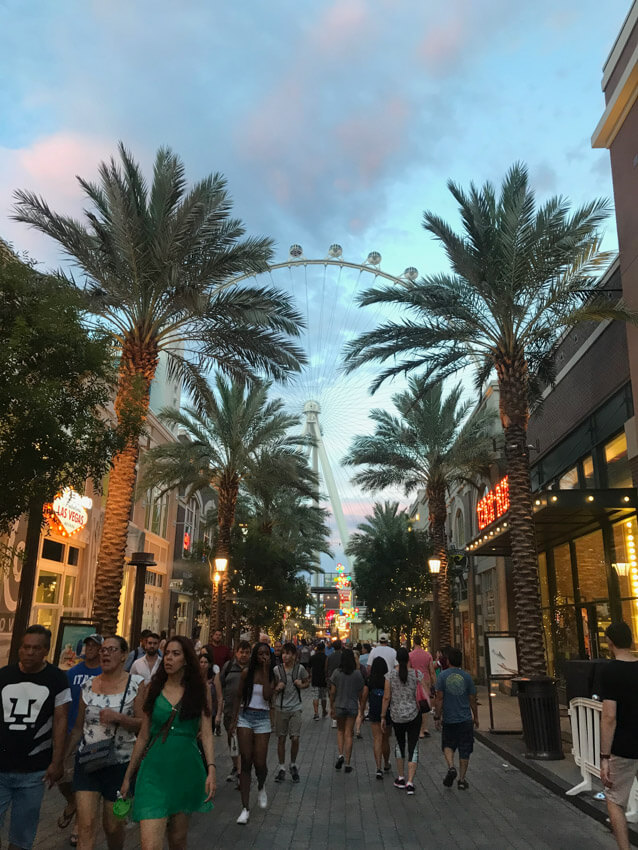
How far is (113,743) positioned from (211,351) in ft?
47.6

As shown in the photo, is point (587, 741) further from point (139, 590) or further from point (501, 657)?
point (139, 590)

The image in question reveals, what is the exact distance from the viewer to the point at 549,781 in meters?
9.36

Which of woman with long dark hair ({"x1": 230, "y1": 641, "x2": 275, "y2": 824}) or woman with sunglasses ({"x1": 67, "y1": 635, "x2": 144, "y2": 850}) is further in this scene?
woman with long dark hair ({"x1": 230, "y1": 641, "x2": 275, "y2": 824})

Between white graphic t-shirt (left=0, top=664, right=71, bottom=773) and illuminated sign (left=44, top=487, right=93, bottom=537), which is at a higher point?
illuminated sign (left=44, top=487, right=93, bottom=537)

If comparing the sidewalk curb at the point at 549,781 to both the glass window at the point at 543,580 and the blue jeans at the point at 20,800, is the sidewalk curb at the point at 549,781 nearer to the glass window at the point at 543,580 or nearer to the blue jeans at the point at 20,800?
the blue jeans at the point at 20,800

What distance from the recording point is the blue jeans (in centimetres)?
461

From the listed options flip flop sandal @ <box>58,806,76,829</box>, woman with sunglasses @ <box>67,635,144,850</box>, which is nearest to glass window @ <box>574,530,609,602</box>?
flip flop sandal @ <box>58,806,76,829</box>

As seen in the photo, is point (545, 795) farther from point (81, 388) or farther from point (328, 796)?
point (81, 388)

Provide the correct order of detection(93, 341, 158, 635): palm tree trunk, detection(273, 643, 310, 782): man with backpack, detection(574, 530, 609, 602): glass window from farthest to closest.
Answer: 1. detection(574, 530, 609, 602): glass window
2. detection(93, 341, 158, 635): palm tree trunk
3. detection(273, 643, 310, 782): man with backpack

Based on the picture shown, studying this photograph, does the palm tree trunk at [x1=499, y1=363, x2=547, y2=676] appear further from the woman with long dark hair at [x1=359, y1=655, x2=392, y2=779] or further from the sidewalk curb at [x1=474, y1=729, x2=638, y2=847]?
the woman with long dark hair at [x1=359, y1=655, x2=392, y2=779]

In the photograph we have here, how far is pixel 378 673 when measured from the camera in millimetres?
11055

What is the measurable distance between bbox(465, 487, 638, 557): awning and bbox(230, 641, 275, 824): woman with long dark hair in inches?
360

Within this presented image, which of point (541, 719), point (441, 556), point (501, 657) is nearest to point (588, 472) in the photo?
point (501, 657)

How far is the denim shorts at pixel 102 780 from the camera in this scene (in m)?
5.21
